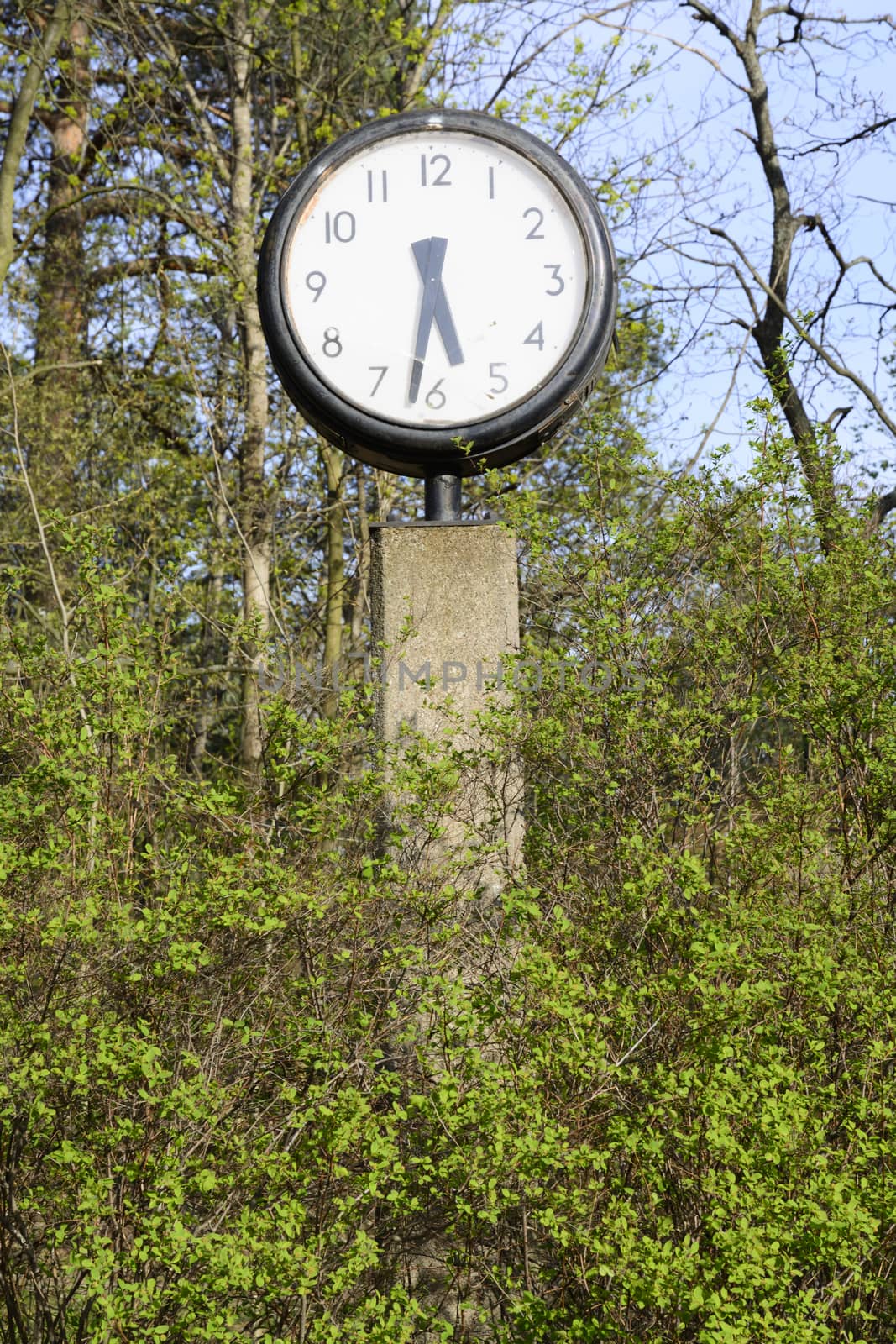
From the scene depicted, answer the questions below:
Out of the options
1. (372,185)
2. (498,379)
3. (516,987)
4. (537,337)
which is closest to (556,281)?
(537,337)

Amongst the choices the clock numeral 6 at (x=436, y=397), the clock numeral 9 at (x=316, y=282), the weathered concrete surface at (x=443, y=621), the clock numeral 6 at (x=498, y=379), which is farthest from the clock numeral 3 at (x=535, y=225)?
the weathered concrete surface at (x=443, y=621)

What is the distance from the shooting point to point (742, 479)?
3.33 m

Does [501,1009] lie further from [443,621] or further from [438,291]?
[438,291]

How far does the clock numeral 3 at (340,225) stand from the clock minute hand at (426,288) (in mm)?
175

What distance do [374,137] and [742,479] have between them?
140 cm

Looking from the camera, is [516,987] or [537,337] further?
[537,337]

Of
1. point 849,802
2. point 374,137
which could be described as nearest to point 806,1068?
point 849,802

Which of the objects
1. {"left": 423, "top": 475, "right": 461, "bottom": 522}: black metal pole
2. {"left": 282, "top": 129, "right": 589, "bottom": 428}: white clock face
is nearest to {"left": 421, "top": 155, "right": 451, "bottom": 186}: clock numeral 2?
{"left": 282, "top": 129, "right": 589, "bottom": 428}: white clock face

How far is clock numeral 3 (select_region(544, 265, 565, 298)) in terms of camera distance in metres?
3.68

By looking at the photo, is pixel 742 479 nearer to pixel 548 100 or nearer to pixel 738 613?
pixel 738 613

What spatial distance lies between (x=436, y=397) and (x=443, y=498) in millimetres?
267

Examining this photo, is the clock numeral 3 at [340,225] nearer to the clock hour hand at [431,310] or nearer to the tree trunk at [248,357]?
the clock hour hand at [431,310]

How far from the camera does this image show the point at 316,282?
12.2ft

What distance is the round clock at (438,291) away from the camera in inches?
144
